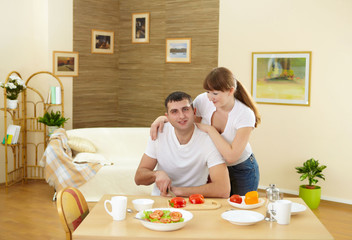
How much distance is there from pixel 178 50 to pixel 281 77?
1.65 meters

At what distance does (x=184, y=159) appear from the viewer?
9.34 ft

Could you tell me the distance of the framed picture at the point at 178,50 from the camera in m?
6.59

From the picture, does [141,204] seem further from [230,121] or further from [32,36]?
[32,36]

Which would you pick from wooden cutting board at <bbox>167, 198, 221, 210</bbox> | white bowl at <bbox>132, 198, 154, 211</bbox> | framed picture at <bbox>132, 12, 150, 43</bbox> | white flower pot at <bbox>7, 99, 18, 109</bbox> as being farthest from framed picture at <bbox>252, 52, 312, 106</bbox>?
white bowl at <bbox>132, 198, 154, 211</bbox>

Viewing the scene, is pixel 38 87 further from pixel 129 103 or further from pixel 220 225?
pixel 220 225

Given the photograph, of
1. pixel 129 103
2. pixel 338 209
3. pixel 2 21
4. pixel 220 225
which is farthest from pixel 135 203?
pixel 129 103

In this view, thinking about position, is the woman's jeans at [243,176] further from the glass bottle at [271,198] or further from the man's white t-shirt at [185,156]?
the glass bottle at [271,198]

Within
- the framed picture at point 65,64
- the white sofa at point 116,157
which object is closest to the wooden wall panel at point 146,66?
the framed picture at point 65,64

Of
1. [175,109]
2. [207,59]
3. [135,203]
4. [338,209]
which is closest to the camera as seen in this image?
[135,203]

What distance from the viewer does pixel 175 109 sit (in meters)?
2.79

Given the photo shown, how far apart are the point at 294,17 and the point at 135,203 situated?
13.4ft

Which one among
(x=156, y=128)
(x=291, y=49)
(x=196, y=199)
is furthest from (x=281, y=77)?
(x=196, y=199)

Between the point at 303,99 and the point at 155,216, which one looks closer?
the point at 155,216

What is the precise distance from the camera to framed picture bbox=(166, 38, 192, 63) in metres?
6.59
